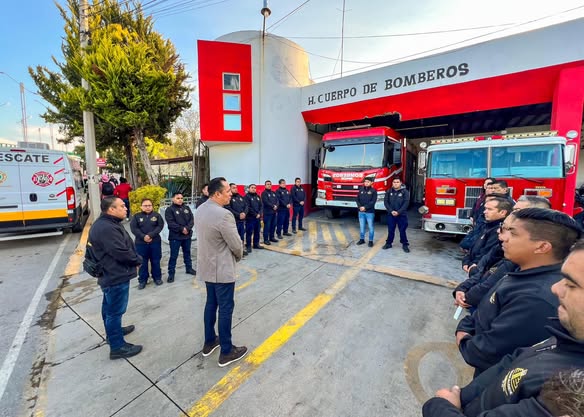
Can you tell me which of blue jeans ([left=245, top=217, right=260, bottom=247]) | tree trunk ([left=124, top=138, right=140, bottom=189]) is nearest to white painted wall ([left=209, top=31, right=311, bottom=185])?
blue jeans ([left=245, top=217, right=260, bottom=247])

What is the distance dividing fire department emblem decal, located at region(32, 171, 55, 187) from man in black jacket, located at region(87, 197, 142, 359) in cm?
621

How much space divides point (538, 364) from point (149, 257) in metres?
4.90

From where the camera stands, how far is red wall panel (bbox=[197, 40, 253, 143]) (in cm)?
927

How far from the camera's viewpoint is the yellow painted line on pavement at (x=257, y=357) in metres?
2.09

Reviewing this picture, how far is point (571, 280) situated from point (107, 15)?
16407mm

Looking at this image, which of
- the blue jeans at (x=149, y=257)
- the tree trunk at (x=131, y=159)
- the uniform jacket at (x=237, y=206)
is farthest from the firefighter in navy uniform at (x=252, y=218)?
the tree trunk at (x=131, y=159)

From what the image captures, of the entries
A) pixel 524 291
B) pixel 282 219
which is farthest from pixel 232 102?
pixel 524 291

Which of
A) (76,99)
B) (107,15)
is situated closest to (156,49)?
(107,15)

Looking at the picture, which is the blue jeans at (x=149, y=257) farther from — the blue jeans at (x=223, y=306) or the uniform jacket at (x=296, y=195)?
the uniform jacket at (x=296, y=195)

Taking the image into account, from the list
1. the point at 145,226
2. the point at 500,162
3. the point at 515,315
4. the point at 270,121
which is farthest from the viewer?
the point at 270,121

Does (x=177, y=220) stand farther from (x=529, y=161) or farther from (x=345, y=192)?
(x=529, y=161)

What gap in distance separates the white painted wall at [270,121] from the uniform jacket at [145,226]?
5.63 m

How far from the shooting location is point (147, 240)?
4305 mm

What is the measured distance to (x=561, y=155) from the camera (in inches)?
207
